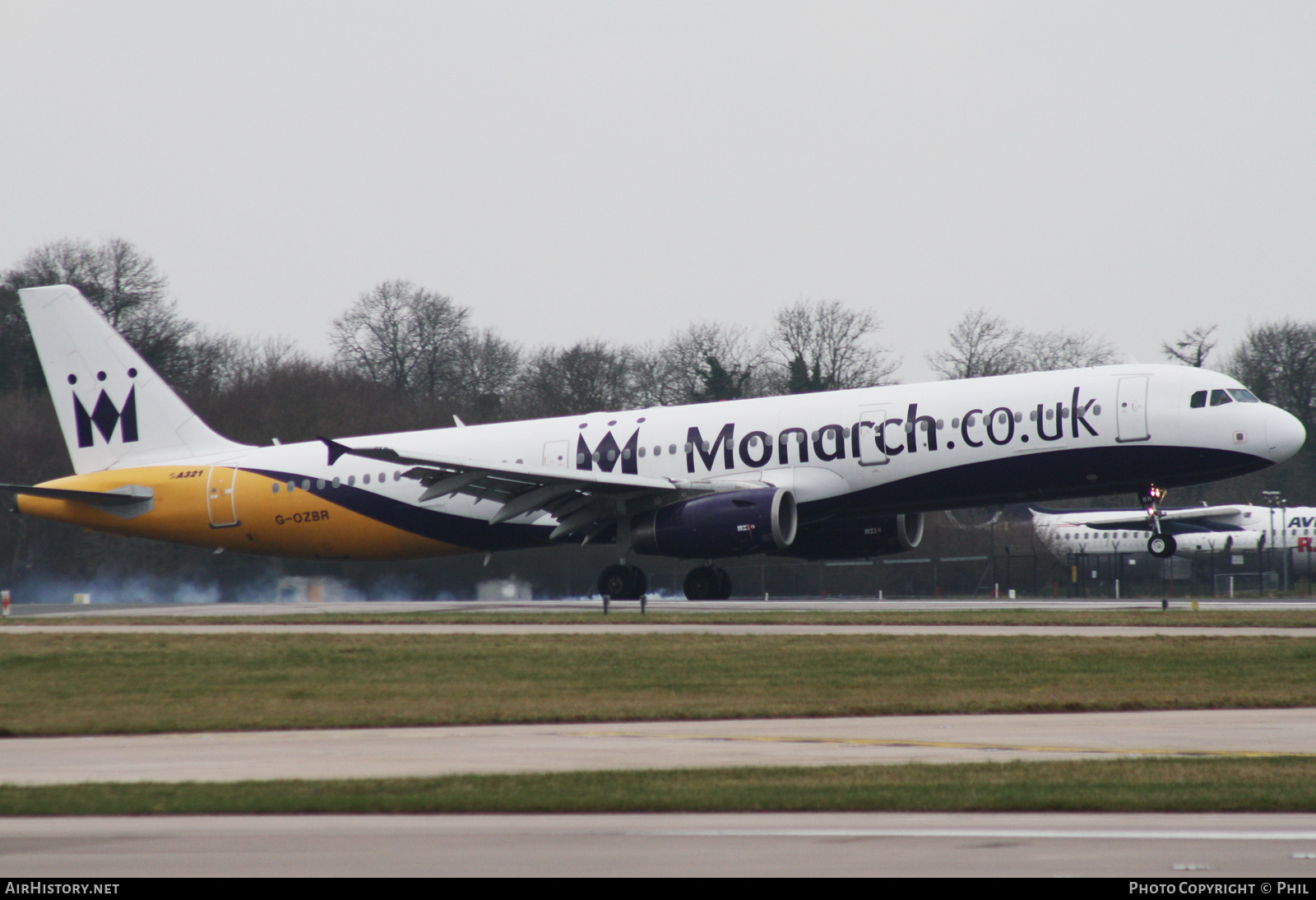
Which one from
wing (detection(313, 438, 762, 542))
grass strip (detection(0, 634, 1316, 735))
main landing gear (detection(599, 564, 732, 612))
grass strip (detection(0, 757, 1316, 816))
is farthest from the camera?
main landing gear (detection(599, 564, 732, 612))

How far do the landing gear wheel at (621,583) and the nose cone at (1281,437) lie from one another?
13192mm

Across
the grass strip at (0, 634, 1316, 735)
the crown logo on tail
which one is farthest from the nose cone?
the crown logo on tail

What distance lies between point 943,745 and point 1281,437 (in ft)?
68.5

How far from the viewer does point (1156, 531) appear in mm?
30156

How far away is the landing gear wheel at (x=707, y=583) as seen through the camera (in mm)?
34969

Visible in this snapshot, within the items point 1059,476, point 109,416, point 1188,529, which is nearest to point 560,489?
point 1059,476

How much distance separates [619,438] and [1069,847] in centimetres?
2721

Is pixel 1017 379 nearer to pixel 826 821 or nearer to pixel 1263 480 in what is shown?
pixel 826 821

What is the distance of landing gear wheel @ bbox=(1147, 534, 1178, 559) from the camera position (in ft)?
96.5

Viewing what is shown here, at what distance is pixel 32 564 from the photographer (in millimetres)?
47781

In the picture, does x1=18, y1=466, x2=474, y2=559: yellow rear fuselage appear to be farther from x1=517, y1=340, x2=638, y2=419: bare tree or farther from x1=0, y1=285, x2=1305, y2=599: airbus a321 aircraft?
x1=517, y1=340, x2=638, y2=419: bare tree

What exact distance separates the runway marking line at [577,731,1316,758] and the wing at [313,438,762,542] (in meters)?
18.9

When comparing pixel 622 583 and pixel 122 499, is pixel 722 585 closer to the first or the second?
pixel 622 583

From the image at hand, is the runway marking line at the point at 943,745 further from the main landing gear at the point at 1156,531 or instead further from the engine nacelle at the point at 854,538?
the engine nacelle at the point at 854,538
